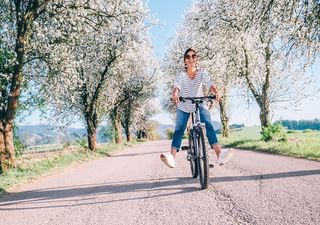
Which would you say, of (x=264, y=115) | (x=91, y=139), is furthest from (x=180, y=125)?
(x=91, y=139)

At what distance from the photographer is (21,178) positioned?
1247 centimetres

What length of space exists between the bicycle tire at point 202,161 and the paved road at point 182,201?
0.70ft

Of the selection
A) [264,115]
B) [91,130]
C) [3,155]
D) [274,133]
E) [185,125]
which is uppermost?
[264,115]

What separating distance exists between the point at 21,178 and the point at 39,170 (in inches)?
95.7

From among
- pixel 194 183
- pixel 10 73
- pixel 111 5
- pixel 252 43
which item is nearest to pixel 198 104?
pixel 194 183

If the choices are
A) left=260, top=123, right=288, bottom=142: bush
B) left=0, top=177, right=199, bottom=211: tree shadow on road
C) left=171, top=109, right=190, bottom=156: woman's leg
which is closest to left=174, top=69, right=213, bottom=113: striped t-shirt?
left=171, top=109, right=190, bottom=156: woman's leg

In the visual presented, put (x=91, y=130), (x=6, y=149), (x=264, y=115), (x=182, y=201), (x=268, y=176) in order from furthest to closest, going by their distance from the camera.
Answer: (x=91, y=130)
(x=264, y=115)
(x=6, y=149)
(x=268, y=176)
(x=182, y=201)

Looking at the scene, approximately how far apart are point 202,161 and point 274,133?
1691 centimetres

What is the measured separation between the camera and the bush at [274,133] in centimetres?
2300

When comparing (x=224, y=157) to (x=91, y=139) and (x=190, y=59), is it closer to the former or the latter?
(x=190, y=59)

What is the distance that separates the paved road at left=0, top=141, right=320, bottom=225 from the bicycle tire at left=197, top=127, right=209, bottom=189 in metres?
0.21

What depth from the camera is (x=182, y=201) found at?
251 inches

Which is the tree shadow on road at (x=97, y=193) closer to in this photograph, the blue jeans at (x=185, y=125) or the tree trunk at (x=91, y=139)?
the blue jeans at (x=185, y=125)

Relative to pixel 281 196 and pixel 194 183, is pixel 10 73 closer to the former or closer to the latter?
pixel 194 183
